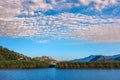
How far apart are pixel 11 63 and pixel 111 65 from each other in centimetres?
6501

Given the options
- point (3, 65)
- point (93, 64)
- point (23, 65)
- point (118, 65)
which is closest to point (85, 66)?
point (93, 64)

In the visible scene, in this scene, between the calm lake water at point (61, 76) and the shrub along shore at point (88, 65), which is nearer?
the calm lake water at point (61, 76)

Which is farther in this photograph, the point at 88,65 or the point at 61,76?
the point at 88,65

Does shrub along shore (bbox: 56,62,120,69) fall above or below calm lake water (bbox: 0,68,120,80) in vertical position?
above

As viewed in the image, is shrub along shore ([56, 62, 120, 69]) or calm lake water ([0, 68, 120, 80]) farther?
shrub along shore ([56, 62, 120, 69])

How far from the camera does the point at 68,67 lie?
19725 cm

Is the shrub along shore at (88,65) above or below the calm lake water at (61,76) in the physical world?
above

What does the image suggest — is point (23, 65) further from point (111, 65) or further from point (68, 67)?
point (111, 65)

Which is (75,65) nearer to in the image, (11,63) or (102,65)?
(102,65)

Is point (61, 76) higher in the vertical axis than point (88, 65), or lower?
lower

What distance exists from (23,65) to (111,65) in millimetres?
57749

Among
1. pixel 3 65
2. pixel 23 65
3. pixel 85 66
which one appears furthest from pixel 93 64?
pixel 3 65

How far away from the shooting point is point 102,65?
194 m

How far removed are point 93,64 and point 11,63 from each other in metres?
53.6
